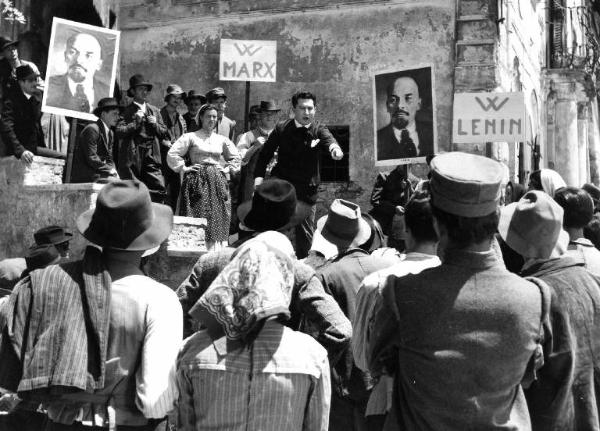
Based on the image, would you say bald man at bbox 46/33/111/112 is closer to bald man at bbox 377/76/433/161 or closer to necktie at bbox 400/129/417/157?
bald man at bbox 377/76/433/161

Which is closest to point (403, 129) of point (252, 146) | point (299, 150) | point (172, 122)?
point (299, 150)

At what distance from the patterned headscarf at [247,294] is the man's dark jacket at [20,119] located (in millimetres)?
7216

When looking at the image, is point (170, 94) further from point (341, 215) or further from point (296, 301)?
point (296, 301)

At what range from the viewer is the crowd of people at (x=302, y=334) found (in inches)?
109

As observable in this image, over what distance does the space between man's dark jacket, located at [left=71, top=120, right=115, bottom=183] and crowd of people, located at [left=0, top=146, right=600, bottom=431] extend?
224 inches

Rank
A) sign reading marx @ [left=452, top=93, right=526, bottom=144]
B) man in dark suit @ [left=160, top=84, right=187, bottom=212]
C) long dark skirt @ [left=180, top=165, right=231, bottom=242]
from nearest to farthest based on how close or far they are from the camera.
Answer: long dark skirt @ [left=180, top=165, right=231, bottom=242] → sign reading marx @ [left=452, top=93, right=526, bottom=144] → man in dark suit @ [left=160, top=84, right=187, bottom=212]

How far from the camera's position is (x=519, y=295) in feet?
9.23

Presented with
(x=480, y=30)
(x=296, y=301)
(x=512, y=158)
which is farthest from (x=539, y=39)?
(x=296, y=301)

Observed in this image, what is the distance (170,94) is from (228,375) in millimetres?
8387

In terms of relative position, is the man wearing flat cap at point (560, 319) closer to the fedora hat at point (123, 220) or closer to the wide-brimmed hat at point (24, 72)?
the fedora hat at point (123, 220)

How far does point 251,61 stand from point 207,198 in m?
3.13

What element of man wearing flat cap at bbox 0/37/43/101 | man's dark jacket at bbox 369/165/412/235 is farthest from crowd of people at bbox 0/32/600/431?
man wearing flat cap at bbox 0/37/43/101

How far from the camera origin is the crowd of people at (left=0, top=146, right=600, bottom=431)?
9.09 ft

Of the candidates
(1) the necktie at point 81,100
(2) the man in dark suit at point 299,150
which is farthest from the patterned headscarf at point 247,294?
(1) the necktie at point 81,100
